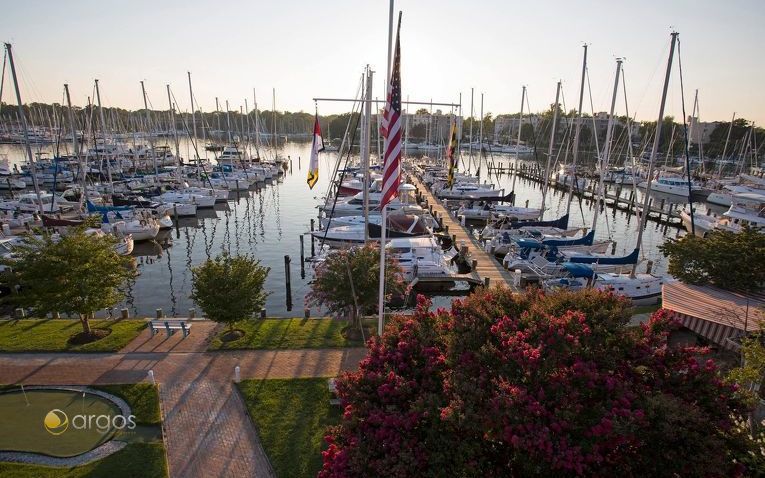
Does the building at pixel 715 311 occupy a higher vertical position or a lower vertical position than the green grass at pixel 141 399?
higher

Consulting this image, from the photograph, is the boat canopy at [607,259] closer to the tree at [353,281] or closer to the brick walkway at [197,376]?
the tree at [353,281]

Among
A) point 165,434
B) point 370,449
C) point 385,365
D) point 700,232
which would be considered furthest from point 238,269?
point 700,232

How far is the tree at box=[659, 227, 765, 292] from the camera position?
19.1m

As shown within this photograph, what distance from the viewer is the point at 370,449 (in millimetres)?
8875

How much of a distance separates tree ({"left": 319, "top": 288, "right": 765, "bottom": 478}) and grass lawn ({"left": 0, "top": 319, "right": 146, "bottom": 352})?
44.6ft

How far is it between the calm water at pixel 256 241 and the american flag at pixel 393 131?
16.6 m

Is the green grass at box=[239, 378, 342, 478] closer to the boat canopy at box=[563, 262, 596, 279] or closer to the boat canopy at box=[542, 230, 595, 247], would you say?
the boat canopy at box=[563, 262, 596, 279]

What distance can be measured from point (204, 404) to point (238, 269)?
6.26 meters

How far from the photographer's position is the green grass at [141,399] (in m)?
13.9


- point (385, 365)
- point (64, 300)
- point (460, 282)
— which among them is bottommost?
point (460, 282)

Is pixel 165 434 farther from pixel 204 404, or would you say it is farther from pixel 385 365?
pixel 385 365

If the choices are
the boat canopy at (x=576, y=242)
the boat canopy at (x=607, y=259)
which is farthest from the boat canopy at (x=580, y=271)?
the boat canopy at (x=576, y=242)

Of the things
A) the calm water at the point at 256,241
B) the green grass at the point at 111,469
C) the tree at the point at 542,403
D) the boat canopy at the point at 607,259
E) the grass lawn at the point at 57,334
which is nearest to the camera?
the tree at the point at 542,403

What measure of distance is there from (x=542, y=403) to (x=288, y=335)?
1389 cm
